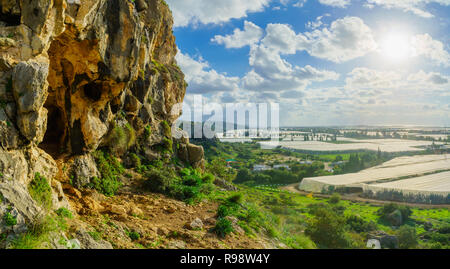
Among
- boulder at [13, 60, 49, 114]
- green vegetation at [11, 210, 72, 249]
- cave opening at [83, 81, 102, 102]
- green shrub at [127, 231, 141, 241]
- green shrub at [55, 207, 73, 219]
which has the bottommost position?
green shrub at [127, 231, 141, 241]

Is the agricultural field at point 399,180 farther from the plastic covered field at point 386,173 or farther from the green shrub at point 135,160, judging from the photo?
the green shrub at point 135,160

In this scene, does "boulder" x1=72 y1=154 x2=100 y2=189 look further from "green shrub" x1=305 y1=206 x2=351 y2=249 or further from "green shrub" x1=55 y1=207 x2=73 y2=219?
"green shrub" x1=305 y1=206 x2=351 y2=249

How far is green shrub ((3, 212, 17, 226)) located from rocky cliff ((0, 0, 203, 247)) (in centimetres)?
5

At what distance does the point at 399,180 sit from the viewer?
7231 cm

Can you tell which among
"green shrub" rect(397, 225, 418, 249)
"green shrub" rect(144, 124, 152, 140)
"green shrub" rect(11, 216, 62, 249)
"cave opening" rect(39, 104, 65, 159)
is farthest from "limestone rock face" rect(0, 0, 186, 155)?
"green shrub" rect(397, 225, 418, 249)

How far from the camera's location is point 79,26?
9266 mm

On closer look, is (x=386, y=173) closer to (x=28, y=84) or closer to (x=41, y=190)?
(x=41, y=190)

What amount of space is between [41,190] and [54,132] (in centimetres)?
714

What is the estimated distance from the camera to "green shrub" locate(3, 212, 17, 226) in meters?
4.96

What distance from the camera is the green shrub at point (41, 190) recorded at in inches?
272

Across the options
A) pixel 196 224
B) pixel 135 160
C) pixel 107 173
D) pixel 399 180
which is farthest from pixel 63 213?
pixel 399 180
